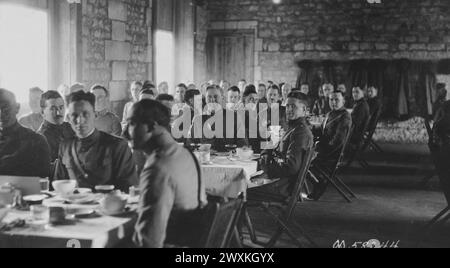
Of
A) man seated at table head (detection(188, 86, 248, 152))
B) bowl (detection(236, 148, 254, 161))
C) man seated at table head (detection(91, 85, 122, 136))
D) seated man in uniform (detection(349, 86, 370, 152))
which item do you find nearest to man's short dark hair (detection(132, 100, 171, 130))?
bowl (detection(236, 148, 254, 161))

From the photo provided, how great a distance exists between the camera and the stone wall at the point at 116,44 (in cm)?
755

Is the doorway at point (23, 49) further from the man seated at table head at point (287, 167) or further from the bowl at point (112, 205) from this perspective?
the bowl at point (112, 205)

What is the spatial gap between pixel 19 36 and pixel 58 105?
174 cm

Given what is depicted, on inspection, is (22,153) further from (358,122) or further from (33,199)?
(358,122)

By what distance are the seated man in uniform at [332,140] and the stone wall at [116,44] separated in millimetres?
3244

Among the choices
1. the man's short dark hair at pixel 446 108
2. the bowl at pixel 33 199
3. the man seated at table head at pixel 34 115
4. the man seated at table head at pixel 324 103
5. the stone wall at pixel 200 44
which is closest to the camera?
the bowl at pixel 33 199

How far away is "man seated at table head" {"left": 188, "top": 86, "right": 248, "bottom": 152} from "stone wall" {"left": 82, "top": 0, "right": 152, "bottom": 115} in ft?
7.39

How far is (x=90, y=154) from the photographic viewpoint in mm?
3748

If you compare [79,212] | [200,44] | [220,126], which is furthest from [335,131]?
[200,44]

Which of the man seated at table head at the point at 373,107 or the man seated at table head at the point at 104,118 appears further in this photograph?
the man seated at table head at the point at 373,107

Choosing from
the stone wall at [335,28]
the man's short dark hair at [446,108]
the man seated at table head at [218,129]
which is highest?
the stone wall at [335,28]

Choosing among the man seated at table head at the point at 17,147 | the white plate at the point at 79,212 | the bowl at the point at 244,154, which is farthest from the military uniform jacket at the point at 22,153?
the bowl at the point at 244,154
